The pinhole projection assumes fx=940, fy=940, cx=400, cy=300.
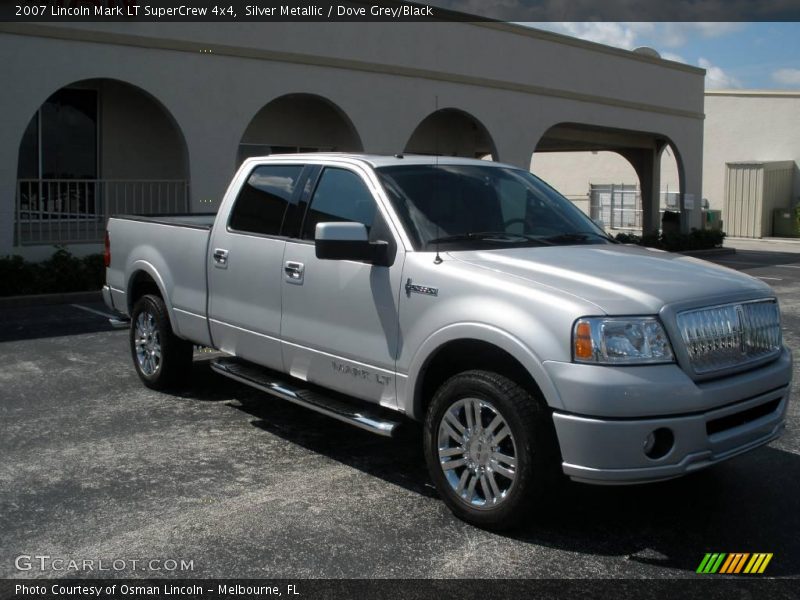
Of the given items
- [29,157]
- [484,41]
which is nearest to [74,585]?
[29,157]

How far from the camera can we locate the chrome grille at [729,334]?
4.72 metres

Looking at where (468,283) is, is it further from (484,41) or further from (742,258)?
(742,258)

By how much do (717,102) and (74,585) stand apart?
39162 millimetres

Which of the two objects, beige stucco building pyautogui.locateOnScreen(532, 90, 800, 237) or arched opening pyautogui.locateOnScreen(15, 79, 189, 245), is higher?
beige stucco building pyautogui.locateOnScreen(532, 90, 800, 237)

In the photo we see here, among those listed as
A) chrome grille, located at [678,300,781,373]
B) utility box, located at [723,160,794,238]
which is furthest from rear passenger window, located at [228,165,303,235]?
utility box, located at [723,160,794,238]

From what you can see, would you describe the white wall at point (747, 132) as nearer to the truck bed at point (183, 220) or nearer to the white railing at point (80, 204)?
the white railing at point (80, 204)

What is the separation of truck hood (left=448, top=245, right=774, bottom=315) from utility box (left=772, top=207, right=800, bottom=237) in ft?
113

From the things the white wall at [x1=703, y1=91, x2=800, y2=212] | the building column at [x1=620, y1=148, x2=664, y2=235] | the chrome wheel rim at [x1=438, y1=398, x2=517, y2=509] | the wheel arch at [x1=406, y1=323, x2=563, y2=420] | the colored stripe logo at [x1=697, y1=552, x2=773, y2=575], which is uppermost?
the white wall at [x1=703, y1=91, x2=800, y2=212]

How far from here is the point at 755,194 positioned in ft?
121

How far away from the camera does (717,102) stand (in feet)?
129

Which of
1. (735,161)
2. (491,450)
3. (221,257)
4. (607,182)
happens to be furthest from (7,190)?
(735,161)

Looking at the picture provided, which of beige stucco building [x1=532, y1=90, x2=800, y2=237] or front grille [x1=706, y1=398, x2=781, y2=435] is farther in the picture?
beige stucco building [x1=532, y1=90, x2=800, y2=237]

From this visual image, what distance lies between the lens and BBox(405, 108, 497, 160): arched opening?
2262 centimetres

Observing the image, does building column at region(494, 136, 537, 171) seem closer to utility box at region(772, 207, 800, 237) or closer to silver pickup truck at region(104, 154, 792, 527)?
silver pickup truck at region(104, 154, 792, 527)
